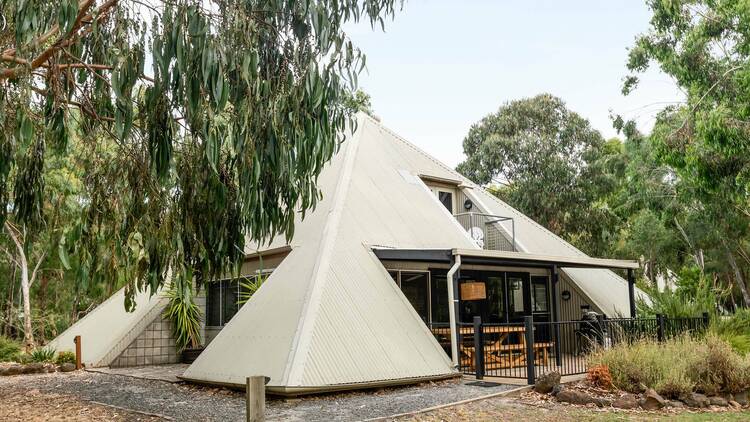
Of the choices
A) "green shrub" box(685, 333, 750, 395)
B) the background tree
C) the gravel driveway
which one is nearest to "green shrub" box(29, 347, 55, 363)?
the gravel driveway

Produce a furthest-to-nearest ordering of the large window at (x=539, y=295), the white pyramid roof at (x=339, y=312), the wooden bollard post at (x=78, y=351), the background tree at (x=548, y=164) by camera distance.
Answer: the background tree at (x=548, y=164) < the large window at (x=539, y=295) < the wooden bollard post at (x=78, y=351) < the white pyramid roof at (x=339, y=312)

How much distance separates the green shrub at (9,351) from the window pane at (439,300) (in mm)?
12144

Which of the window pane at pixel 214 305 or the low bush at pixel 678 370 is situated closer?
the low bush at pixel 678 370

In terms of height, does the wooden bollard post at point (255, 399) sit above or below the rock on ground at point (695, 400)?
above

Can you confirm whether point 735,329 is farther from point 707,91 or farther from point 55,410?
point 55,410

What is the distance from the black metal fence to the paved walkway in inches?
217

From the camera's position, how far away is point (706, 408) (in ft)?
30.5

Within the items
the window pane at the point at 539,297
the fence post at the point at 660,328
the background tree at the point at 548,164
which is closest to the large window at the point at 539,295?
the window pane at the point at 539,297

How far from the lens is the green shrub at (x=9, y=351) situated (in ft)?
60.2

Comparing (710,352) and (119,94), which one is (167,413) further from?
(710,352)

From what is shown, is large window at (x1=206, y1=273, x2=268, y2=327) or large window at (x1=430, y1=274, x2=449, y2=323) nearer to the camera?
large window at (x1=430, y1=274, x2=449, y2=323)

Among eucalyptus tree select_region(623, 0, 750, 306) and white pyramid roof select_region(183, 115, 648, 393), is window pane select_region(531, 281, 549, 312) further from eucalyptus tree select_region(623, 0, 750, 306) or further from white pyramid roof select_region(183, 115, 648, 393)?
eucalyptus tree select_region(623, 0, 750, 306)

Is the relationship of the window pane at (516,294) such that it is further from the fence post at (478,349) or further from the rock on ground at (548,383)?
the rock on ground at (548,383)

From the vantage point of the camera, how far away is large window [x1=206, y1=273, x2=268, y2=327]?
50.4ft
